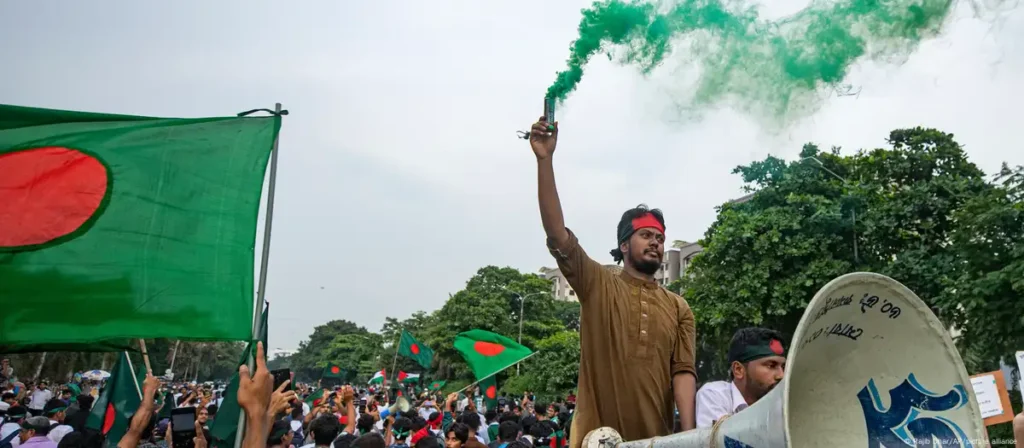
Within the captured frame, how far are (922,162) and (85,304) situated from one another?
20489 millimetres

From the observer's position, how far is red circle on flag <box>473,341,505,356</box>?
15.4 m

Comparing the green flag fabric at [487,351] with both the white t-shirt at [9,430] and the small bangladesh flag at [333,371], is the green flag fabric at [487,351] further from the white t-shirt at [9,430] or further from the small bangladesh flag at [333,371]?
the small bangladesh flag at [333,371]

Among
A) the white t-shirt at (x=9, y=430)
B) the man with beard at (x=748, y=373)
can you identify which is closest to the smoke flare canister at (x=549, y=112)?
the man with beard at (x=748, y=373)

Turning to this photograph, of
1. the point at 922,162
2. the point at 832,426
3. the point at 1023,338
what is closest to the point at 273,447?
the point at 832,426

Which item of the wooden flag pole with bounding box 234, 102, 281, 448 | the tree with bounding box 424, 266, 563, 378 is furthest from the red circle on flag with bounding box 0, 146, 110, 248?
the tree with bounding box 424, 266, 563, 378

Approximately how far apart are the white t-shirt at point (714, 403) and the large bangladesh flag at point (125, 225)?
102 inches

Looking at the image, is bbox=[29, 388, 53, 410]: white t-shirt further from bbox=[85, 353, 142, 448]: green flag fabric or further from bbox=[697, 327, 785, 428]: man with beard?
bbox=[697, 327, 785, 428]: man with beard

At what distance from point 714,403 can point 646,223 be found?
0.94 meters

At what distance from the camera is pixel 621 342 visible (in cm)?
321

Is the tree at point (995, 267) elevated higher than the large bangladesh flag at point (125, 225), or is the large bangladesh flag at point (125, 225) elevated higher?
the tree at point (995, 267)

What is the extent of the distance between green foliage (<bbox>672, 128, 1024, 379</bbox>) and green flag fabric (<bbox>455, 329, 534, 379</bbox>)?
6.74m

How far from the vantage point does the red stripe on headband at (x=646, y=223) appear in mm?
3449

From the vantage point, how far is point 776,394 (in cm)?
200

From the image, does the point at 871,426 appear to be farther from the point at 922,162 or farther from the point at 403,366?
the point at 403,366
